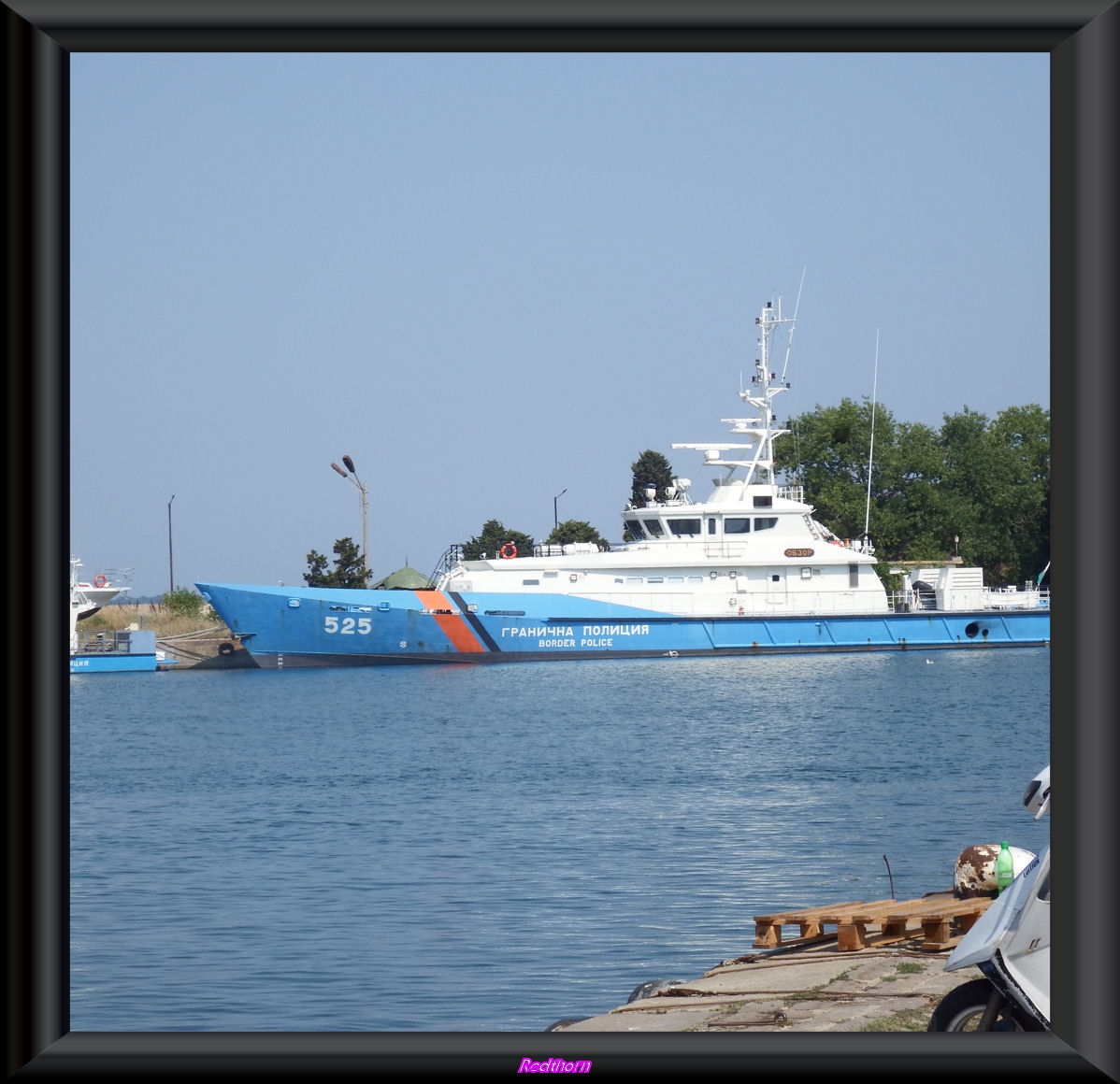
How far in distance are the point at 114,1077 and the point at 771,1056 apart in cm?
102

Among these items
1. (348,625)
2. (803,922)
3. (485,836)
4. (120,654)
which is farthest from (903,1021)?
(120,654)

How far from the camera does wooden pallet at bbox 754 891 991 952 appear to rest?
25.5 ft

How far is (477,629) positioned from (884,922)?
35224mm

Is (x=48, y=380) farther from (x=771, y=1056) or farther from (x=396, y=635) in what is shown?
(x=396, y=635)

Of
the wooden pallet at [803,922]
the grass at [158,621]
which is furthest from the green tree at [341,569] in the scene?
the wooden pallet at [803,922]

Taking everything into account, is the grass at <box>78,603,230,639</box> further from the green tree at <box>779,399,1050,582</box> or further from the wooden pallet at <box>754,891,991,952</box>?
the wooden pallet at <box>754,891,991,952</box>

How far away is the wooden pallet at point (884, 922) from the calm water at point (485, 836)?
0.79 m

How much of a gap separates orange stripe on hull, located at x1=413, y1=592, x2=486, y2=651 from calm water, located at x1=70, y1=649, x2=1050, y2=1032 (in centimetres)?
541

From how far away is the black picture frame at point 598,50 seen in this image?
88.1 inches

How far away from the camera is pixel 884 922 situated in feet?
27.3

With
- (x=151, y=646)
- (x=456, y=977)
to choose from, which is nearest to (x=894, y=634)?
(x=151, y=646)

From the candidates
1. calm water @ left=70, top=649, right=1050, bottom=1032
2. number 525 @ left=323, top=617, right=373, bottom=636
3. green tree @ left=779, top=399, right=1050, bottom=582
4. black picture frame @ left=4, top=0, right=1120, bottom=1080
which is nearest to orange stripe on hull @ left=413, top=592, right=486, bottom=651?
number 525 @ left=323, top=617, right=373, bottom=636

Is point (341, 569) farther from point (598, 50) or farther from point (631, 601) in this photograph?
point (598, 50)

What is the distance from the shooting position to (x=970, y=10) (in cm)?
225
